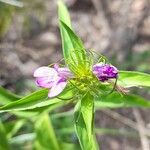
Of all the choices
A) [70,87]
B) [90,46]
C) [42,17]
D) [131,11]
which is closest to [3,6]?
[42,17]

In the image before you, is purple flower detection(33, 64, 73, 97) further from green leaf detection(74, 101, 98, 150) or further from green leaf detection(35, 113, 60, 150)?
green leaf detection(35, 113, 60, 150)

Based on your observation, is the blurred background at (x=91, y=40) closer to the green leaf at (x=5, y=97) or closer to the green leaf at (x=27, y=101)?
the green leaf at (x=5, y=97)

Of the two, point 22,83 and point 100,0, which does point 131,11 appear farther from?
point 22,83

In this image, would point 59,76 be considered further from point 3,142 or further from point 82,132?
point 3,142

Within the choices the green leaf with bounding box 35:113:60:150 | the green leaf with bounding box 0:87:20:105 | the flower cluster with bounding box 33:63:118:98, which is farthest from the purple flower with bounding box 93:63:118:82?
the green leaf with bounding box 35:113:60:150

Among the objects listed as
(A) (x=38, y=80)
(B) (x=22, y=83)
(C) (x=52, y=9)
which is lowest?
(B) (x=22, y=83)

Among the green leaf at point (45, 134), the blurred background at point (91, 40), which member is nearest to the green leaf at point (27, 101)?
the green leaf at point (45, 134)
